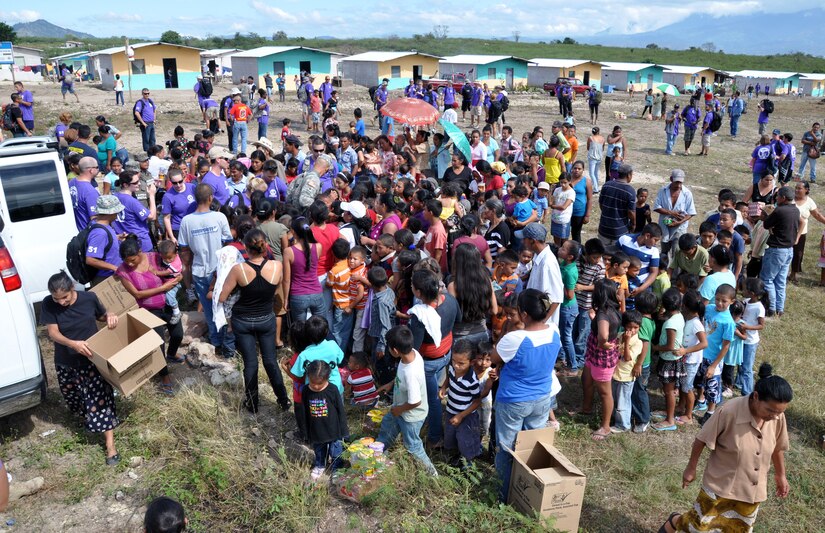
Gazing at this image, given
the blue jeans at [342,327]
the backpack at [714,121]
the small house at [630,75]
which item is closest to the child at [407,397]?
the blue jeans at [342,327]

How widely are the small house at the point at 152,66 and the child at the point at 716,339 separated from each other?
3887 centimetres

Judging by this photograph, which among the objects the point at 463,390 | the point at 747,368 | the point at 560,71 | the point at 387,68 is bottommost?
the point at 747,368

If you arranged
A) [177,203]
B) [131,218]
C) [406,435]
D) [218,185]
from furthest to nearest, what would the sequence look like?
[218,185], [177,203], [131,218], [406,435]

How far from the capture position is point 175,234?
7.69 meters

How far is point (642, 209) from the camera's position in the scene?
27.3ft

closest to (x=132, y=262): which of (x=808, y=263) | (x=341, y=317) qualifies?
(x=341, y=317)

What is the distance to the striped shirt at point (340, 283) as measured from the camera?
5.94 m

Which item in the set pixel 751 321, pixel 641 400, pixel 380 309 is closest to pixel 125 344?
pixel 380 309

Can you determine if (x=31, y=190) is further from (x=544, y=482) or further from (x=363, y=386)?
(x=544, y=482)

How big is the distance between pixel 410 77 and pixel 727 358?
43553mm

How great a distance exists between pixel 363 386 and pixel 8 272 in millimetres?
3037

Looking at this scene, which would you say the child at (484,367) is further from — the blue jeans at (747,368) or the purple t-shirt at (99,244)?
the purple t-shirt at (99,244)

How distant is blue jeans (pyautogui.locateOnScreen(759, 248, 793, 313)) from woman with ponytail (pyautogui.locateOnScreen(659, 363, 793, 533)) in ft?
16.3

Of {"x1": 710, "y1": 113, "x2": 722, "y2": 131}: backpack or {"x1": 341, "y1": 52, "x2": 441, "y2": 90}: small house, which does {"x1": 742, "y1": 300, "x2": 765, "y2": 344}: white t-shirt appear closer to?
{"x1": 710, "y1": 113, "x2": 722, "y2": 131}: backpack
